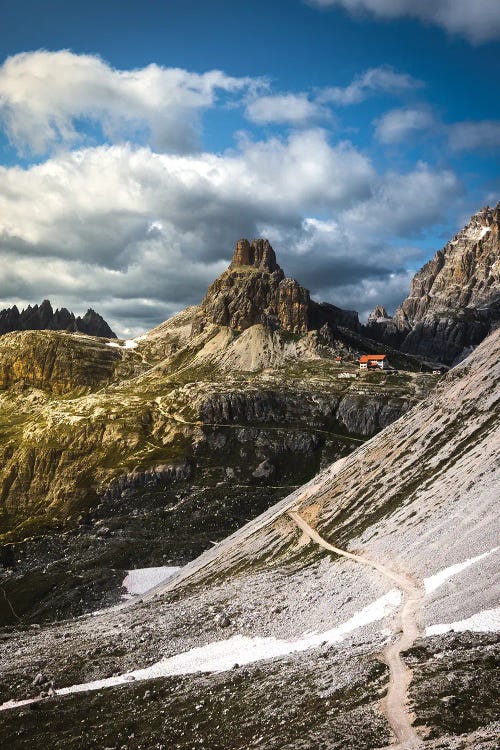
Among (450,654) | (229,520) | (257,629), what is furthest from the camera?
(229,520)

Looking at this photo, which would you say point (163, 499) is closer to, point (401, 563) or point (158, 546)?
point (158, 546)

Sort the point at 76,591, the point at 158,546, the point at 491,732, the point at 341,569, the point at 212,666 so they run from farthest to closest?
the point at 158,546 < the point at 76,591 < the point at 341,569 < the point at 212,666 < the point at 491,732

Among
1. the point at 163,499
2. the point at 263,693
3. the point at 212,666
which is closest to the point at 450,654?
the point at 263,693

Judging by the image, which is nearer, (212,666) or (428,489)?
(212,666)

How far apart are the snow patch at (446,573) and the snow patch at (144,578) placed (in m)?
83.2

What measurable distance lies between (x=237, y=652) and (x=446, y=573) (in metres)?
22.8

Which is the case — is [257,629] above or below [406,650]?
below

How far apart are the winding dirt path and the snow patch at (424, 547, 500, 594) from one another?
861 mm

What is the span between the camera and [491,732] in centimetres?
2531

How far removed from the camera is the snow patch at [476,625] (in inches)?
1538

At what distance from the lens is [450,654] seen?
35.9m

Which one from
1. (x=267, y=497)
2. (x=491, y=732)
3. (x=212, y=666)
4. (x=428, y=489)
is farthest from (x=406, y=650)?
(x=267, y=497)

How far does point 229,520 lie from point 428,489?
320ft

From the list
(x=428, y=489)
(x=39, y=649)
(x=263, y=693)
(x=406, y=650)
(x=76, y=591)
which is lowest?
(x=76, y=591)
